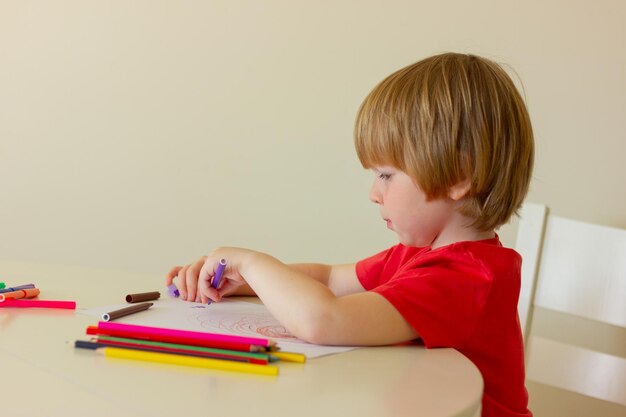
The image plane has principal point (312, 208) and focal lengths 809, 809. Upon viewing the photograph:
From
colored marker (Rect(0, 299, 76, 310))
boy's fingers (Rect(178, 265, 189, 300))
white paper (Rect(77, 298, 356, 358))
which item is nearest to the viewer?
white paper (Rect(77, 298, 356, 358))

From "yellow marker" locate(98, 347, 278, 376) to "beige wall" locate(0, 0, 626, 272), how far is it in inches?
42.3

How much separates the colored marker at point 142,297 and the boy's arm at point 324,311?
0.16m

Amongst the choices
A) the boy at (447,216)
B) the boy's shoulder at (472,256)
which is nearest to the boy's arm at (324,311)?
the boy at (447,216)

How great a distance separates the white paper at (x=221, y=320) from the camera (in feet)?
2.54

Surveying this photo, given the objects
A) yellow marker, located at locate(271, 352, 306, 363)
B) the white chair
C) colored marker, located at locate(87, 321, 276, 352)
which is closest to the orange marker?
colored marker, located at locate(87, 321, 276, 352)

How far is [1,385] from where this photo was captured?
1.93 ft

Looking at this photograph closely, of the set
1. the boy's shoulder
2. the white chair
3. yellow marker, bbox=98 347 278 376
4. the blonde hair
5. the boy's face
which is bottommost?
the white chair

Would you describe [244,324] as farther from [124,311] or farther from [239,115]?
[239,115]

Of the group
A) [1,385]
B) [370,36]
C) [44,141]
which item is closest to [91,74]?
[44,141]

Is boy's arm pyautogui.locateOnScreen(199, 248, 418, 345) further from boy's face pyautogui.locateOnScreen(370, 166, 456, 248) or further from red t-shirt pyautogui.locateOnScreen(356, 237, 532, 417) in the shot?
boy's face pyautogui.locateOnScreen(370, 166, 456, 248)

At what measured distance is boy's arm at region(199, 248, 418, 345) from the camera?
0.78 m

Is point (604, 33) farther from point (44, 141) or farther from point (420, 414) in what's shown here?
point (44, 141)

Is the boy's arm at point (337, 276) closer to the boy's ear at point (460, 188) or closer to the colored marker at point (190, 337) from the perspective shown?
the boy's ear at point (460, 188)

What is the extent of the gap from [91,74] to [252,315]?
1243mm
